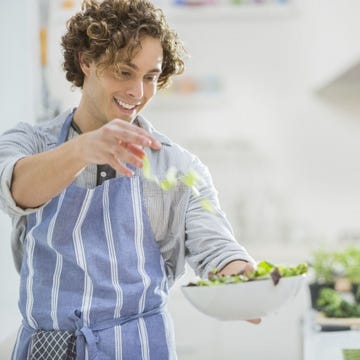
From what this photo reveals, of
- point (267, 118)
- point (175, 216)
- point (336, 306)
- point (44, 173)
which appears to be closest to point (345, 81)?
point (267, 118)

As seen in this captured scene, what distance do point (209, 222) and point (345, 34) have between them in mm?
2363

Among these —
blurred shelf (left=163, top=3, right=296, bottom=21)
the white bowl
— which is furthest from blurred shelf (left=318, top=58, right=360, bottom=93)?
the white bowl

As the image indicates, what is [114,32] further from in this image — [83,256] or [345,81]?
[345,81]

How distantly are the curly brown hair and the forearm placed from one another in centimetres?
30

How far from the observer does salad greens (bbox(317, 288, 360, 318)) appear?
93.9 inches

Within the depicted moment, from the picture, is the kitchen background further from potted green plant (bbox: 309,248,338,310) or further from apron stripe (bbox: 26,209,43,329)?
apron stripe (bbox: 26,209,43,329)

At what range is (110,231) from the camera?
1.44 meters

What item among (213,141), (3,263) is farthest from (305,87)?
(3,263)

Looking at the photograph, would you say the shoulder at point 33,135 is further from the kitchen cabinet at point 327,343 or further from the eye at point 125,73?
the kitchen cabinet at point 327,343

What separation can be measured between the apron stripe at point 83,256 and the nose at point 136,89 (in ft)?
0.70

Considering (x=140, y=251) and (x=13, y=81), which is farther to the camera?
(x=13, y=81)

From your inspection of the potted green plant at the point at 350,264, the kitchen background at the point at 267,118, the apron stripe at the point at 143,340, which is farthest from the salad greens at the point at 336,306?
the kitchen background at the point at 267,118

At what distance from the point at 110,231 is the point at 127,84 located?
29 centimetres

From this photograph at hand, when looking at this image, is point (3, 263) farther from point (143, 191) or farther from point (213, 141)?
point (213, 141)
